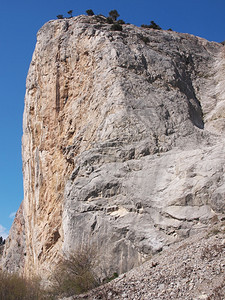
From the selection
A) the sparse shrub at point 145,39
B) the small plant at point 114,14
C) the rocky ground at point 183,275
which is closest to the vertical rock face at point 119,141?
the sparse shrub at point 145,39

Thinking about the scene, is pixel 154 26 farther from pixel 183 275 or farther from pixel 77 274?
pixel 183 275

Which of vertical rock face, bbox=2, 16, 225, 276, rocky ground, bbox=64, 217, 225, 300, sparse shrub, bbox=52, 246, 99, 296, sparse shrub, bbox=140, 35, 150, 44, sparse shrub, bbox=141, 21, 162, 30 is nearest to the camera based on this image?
rocky ground, bbox=64, 217, 225, 300

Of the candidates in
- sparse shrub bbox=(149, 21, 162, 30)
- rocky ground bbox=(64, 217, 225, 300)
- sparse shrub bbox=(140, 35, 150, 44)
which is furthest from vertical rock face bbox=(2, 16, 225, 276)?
sparse shrub bbox=(149, 21, 162, 30)

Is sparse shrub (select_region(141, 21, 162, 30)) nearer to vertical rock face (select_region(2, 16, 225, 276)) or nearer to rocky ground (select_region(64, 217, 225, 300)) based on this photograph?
vertical rock face (select_region(2, 16, 225, 276))

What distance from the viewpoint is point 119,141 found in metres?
20.1

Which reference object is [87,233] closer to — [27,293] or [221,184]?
[27,293]

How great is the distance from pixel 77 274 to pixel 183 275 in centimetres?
595

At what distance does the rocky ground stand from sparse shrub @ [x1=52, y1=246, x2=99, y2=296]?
3.69 feet

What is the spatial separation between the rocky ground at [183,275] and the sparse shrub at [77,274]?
1.12 meters

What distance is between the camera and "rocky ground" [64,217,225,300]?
10305 millimetres

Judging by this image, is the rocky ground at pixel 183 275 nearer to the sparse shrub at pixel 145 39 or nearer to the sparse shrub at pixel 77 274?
the sparse shrub at pixel 77 274

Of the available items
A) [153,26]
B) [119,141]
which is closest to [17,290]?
[119,141]

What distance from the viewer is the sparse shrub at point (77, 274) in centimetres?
1519

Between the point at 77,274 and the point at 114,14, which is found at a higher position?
the point at 114,14
